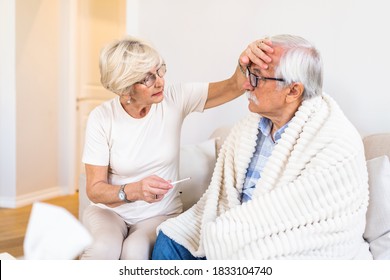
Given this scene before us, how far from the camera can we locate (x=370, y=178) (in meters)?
1.29

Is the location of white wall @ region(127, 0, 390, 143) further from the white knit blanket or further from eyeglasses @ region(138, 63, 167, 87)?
eyeglasses @ region(138, 63, 167, 87)

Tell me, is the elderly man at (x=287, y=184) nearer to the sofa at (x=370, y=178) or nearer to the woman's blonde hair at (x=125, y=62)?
the sofa at (x=370, y=178)

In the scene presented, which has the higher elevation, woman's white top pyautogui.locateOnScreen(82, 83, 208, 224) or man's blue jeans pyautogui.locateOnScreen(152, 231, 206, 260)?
woman's white top pyautogui.locateOnScreen(82, 83, 208, 224)

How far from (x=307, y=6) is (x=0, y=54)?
186cm

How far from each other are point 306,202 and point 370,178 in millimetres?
283

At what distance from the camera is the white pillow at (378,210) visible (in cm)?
127

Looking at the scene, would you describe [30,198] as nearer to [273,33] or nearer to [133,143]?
[133,143]

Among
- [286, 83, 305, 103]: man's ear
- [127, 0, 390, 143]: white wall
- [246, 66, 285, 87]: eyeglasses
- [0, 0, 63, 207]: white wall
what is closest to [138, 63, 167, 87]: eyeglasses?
[246, 66, 285, 87]: eyeglasses

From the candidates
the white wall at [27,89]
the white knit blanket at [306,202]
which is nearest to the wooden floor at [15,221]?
the white wall at [27,89]

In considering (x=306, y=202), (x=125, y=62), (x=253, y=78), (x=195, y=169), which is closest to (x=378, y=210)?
(x=306, y=202)

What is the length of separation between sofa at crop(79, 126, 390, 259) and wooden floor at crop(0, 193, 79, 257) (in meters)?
0.14

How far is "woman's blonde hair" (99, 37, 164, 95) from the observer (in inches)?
49.8

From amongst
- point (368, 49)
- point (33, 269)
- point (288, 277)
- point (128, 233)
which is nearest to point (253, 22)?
point (368, 49)

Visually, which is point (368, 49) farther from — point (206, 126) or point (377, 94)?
point (206, 126)
